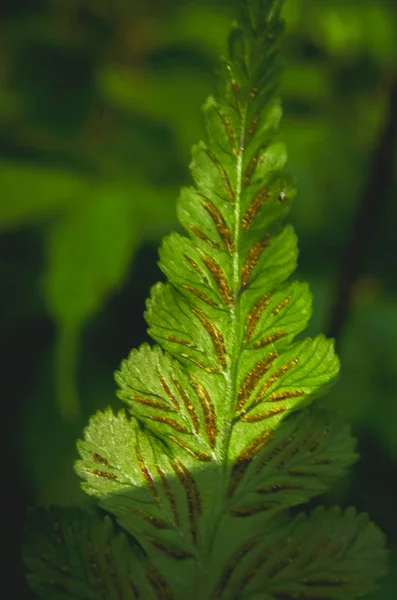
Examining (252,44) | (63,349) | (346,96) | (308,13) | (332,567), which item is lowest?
(63,349)

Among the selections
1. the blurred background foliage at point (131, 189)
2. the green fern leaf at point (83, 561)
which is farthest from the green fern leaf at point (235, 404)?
the blurred background foliage at point (131, 189)

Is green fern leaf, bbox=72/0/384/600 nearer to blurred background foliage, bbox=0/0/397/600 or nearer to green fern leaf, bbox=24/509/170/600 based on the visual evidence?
green fern leaf, bbox=24/509/170/600

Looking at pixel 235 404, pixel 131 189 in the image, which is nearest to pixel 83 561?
pixel 235 404

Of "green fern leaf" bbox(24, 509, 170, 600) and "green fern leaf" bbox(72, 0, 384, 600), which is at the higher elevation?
"green fern leaf" bbox(72, 0, 384, 600)

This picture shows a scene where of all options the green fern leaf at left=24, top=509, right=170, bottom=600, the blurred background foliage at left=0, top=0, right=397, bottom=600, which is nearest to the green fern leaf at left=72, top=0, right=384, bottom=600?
the green fern leaf at left=24, top=509, right=170, bottom=600

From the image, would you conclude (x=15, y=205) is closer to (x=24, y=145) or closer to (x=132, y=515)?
(x=24, y=145)

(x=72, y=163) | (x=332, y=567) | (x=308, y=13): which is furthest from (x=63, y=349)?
(x=332, y=567)

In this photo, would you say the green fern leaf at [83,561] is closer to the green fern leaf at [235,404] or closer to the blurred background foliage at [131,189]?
the green fern leaf at [235,404]

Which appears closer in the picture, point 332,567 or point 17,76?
point 332,567
